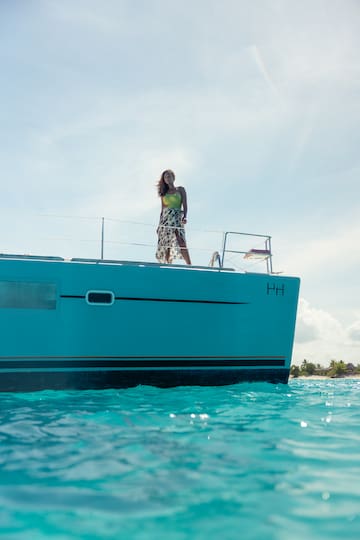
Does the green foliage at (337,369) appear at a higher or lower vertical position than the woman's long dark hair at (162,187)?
lower

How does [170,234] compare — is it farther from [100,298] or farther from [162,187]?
[100,298]

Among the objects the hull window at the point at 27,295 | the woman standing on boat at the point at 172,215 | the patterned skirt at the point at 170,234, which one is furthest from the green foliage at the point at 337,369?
the hull window at the point at 27,295

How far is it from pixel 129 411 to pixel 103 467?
217cm

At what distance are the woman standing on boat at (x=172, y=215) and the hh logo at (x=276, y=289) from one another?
139cm

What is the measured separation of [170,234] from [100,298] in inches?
71.9

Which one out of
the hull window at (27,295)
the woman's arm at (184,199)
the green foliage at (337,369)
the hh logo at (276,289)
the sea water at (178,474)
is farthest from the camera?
the green foliage at (337,369)

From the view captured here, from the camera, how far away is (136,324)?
6844mm

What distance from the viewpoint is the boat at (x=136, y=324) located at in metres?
6.54

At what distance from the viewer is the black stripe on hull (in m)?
6.51

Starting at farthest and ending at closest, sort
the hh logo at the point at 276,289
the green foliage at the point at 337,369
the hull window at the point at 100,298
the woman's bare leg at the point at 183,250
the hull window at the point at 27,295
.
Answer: the green foliage at the point at 337,369 → the woman's bare leg at the point at 183,250 → the hh logo at the point at 276,289 → the hull window at the point at 100,298 → the hull window at the point at 27,295

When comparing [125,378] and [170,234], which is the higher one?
[170,234]

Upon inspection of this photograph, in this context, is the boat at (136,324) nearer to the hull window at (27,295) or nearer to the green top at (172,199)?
the hull window at (27,295)

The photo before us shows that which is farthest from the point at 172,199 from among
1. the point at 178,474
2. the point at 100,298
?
the point at 178,474

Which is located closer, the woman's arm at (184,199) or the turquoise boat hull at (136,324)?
the turquoise boat hull at (136,324)
